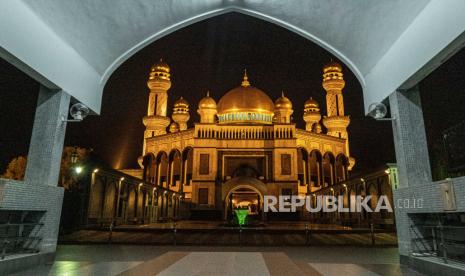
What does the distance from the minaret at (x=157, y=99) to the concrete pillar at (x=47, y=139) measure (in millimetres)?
30627

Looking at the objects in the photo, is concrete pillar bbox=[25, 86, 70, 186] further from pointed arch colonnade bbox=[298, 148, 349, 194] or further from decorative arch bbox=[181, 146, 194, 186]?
pointed arch colonnade bbox=[298, 148, 349, 194]

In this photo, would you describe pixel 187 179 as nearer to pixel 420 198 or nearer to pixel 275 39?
pixel 275 39

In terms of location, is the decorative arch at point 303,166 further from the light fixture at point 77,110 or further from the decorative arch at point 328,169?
the light fixture at point 77,110

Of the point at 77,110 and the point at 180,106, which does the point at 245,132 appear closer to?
the point at 180,106

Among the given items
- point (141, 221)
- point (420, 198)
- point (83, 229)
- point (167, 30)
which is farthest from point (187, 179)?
point (420, 198)

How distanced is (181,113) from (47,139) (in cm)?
3507

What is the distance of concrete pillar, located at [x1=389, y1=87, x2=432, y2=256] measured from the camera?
18.4 ft

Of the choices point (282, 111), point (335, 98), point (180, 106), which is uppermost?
point (180, 106)

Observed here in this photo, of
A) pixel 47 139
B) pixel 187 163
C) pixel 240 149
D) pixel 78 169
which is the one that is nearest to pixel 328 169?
pixel 240 149

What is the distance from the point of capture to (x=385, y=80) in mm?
6164

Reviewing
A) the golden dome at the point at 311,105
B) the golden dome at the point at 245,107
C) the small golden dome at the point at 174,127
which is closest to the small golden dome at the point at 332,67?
the golden dome at the point at 311,105

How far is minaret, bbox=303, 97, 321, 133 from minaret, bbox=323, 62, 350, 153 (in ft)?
11.1

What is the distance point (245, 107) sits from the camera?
32.2 m

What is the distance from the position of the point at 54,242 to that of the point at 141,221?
12.1m
